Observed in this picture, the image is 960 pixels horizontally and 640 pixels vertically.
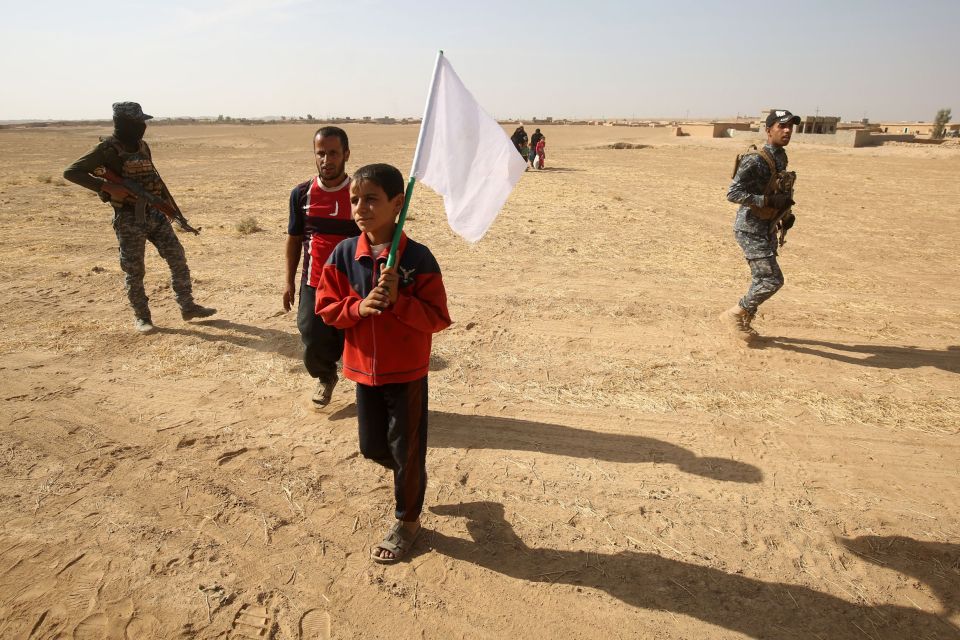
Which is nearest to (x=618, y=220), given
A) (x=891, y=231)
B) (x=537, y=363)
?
(x=891, y=231)

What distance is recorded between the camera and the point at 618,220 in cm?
1176

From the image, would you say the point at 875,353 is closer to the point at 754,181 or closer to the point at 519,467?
the point at 754,181

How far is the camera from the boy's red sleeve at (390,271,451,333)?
2537 millimetres

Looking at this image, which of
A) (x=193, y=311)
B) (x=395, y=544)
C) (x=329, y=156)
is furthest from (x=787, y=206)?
(x=193, y=311)

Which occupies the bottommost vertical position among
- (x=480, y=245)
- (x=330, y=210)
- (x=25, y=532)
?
(x=25, y=532)

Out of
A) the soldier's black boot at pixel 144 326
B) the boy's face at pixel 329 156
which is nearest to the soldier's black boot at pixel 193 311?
the soldier's black boot at pixel 144 326

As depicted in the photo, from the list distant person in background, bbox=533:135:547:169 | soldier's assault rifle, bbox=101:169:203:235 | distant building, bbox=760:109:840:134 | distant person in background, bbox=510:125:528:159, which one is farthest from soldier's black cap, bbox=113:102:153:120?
distant building, bbox=760:109:840:134

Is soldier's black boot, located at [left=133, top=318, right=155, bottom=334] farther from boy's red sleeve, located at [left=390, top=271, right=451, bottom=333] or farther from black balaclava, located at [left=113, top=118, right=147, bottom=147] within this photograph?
boy's red sleeve, located at [left=390, top=271, right=451, bottom=333]

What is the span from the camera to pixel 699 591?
9.05 feet

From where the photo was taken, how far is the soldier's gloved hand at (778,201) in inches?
207

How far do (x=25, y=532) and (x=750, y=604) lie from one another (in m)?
3.91

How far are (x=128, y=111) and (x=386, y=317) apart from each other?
14.8 feet

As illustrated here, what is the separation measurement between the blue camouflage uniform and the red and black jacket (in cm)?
384

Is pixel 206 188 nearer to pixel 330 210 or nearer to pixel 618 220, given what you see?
pixel 618 220
